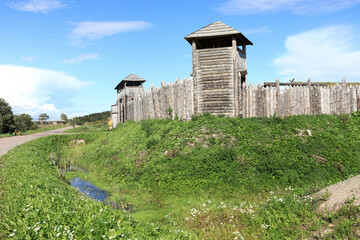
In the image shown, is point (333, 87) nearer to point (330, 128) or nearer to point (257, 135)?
point (330, 128)

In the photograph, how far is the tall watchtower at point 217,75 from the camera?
622 inches

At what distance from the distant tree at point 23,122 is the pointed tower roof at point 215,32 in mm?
25647

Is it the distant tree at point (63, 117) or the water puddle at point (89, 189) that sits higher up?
the distant tree at point (63, 117)

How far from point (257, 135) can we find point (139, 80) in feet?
75.9

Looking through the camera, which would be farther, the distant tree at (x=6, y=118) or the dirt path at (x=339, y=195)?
the distant tree at (x=6, y=118)

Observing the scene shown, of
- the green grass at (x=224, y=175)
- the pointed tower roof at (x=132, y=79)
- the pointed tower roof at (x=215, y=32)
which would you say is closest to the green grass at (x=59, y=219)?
the green grass at (x=224, y=175)

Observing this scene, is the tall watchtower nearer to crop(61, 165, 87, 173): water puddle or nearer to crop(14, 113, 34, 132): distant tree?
crop(61, 165, 87, 173): water puddle

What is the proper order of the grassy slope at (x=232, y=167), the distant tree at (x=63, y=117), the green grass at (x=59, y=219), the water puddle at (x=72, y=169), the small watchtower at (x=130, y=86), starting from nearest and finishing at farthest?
the green grass at (x=59, y=219) < the grassy slope at (x=232, y=167) < the water puddle at (x=72, y=169) < the small watchtower at (x=130, y=86) < the distant tree at (x=63, y=117)

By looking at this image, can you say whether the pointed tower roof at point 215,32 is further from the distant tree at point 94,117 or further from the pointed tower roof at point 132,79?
the distant tree at point 94,117

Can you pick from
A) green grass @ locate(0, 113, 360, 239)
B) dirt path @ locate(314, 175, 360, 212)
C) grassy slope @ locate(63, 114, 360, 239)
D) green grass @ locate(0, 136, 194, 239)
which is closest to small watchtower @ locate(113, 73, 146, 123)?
green grass @ locate(0, 113, 360, 239)

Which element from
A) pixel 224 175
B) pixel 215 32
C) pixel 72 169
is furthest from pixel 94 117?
pixel 224 175

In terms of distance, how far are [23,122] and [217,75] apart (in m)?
29.0

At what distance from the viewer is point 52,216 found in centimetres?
557

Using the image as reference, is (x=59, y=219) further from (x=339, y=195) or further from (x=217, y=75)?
(x=217, y=75)
